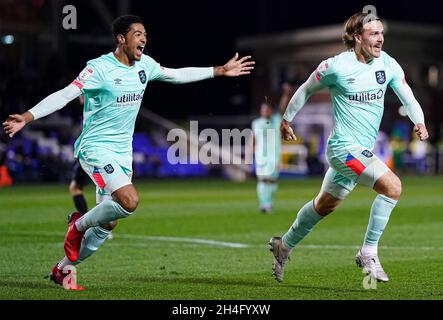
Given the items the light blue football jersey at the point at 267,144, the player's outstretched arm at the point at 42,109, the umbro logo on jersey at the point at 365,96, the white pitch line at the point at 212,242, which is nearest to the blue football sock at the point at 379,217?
the umbro logo on jersey at the point at 365,96

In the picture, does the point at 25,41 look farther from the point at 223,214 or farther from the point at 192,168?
the point at 223,214

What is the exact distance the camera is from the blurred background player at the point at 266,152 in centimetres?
1738

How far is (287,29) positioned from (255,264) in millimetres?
48194

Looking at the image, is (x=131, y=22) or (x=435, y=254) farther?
(x=435, y=254)

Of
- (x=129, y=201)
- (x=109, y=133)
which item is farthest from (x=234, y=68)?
(x=129, y=201)

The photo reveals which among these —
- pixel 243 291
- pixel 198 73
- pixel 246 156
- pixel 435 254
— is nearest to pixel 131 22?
pixel 198 73

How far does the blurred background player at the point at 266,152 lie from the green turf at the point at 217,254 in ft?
1.43

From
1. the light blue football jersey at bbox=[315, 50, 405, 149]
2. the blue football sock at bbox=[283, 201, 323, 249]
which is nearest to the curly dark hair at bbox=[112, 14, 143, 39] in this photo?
the light blue football jersey at bbox=[315, 50, 405, 149]

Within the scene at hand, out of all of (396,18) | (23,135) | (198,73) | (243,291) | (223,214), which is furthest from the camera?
(396,18)

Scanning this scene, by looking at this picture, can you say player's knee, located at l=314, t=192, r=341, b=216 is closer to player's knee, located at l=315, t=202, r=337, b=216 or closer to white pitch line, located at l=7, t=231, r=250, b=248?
player's knee, located at l=315, t=202, r=337, b=216

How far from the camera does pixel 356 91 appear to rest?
7980mm

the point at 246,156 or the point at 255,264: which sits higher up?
the point at 246,156

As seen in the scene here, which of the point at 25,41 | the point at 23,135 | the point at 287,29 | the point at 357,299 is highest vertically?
the point at 287,29

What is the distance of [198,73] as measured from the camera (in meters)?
8.43
